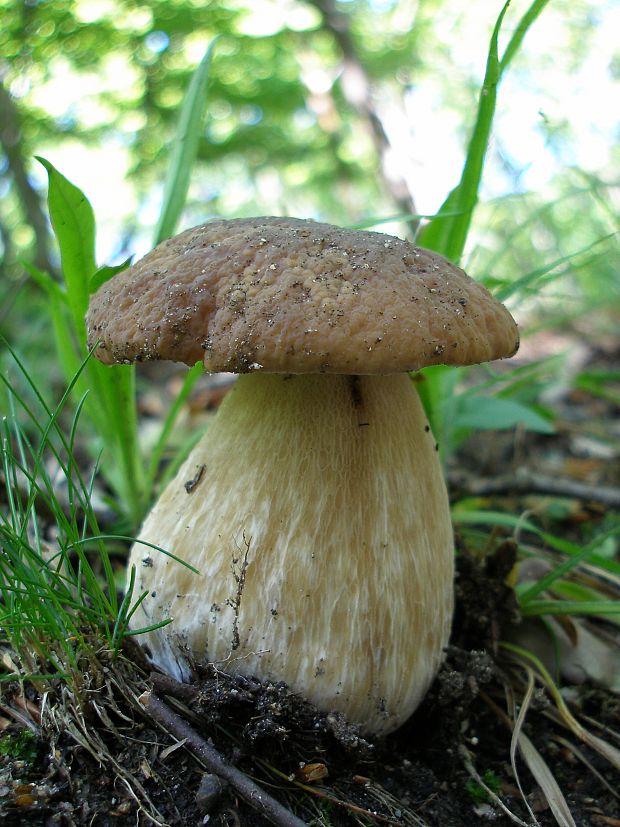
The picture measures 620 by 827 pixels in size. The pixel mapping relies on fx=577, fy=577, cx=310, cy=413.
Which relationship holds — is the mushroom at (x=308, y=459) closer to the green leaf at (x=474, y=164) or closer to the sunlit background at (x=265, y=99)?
the green leaf at (x=474, y=164)


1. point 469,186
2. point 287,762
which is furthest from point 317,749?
point 469,186

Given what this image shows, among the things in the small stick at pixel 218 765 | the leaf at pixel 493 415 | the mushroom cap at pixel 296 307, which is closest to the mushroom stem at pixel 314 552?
the small stick at pixel 218 765

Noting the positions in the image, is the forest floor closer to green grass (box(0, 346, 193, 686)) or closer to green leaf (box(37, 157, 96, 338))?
green grass (box(0, 346, 193, 686))

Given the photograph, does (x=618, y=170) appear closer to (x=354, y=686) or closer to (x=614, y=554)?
(x=614, y=554)

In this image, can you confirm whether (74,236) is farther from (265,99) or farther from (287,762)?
(265,99)

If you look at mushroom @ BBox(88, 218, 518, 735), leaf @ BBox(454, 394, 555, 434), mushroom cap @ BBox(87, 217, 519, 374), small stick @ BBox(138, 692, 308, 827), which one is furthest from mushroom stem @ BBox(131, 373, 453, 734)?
leaf @ BBox(454, 394, 555, 434)

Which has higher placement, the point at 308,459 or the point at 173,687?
the point at 308,459
